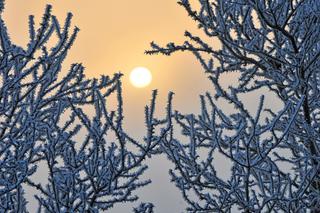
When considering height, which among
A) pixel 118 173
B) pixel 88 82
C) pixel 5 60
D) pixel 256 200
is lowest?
Answer: pixel 256 200

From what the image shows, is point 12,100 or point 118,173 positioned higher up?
point 12,100

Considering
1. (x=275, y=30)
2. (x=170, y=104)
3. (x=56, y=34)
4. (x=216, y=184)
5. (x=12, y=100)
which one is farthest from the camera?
(x=275, y=30)

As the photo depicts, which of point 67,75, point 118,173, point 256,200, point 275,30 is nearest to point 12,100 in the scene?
point 67,75

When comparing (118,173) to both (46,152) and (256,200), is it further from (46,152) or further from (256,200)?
(256,200)

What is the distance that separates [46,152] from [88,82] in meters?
1.07

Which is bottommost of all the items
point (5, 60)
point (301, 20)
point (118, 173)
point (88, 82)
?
point (118, 173)

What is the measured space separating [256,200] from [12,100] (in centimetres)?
252

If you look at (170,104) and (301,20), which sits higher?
(301,20)

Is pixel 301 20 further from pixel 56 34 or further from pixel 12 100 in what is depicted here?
pixel 12 100

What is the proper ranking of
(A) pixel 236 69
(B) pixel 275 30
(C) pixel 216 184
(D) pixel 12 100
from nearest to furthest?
(D) pixel 12 100 → (C) pixel 216 184 → (B) pixel 275 30 → (A) pixel 236 69

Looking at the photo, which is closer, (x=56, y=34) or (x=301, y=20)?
(x=56, y=34)

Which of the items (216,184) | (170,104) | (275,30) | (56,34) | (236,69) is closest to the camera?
(170,104)

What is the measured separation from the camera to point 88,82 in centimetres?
474

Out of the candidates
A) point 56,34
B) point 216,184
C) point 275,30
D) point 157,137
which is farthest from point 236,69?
point 56,34
